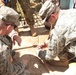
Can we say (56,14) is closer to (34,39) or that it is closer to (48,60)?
(48,60)

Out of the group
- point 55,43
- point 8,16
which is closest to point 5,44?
point 8,16

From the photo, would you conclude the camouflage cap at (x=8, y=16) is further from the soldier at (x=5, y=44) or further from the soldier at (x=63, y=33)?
the soldier at (x=63, y=33)

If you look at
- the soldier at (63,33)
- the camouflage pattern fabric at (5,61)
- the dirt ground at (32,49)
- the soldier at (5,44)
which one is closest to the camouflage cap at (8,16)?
the soldier at (5,44)

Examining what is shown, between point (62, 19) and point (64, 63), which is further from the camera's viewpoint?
point (64, 63)

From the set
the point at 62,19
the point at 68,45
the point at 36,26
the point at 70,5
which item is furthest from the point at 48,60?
the point at 70,5

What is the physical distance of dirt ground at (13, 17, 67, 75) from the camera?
338 centimetres

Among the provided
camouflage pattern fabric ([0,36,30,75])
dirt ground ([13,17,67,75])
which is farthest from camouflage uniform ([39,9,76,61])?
camouflage pattern fabric ([0,36,30,75])

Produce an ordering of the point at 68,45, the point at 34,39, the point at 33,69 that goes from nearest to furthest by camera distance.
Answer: the point at 68,45 < the point at 33,69 < the point at 34,39

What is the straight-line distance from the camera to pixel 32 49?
4.07 m

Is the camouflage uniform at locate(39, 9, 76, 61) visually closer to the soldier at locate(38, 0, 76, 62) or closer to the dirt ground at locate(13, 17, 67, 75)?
the soldier at locate(38, 0, 76, 62)

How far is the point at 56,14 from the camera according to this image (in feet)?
9.80

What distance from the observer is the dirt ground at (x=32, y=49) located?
3.38 metres

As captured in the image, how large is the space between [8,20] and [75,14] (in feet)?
2.87

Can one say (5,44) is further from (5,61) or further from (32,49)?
(32,49)
